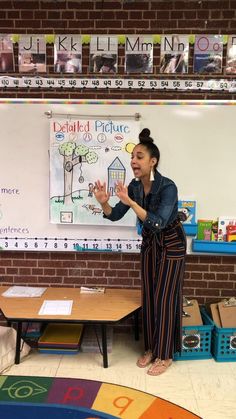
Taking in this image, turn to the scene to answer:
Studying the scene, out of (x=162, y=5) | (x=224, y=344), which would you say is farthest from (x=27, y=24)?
(x=224, y=344)

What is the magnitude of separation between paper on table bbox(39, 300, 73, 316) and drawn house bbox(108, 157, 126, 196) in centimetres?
93

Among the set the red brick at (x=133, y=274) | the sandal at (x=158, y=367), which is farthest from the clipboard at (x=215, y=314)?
the red brick at (x=133, y=274)

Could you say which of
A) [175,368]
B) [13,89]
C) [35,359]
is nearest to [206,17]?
[13,89]

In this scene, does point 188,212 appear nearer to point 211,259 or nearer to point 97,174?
point 211,259

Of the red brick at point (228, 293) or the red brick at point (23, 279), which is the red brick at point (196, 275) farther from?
the red brick at point (23, 279)

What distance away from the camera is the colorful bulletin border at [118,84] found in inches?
118

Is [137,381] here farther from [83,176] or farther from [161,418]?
[83,176]

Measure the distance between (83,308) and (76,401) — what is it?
0.68 m

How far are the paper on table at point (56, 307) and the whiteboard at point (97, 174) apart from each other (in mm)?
474

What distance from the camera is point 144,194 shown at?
8.63ft

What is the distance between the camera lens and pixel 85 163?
3111 mm

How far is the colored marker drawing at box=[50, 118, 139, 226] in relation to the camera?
3.07 m

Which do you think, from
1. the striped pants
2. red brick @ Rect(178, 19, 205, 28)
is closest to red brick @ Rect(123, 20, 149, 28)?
red brick @ Rect(178, 19, 205, 28)

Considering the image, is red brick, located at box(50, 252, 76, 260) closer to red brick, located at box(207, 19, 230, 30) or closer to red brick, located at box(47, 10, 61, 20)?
red brick, located at box(47, 10, 61, 20)
